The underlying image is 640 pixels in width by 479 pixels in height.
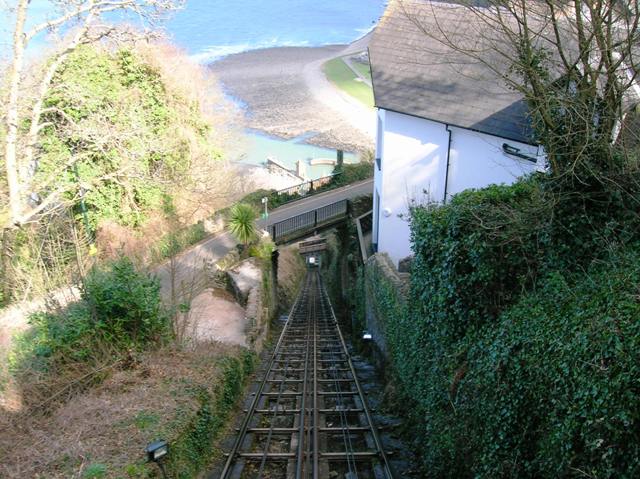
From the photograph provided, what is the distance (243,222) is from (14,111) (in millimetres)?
9464

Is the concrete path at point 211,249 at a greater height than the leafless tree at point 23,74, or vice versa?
the leafless tree at point 23,74

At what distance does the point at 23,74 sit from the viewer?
1791 cm

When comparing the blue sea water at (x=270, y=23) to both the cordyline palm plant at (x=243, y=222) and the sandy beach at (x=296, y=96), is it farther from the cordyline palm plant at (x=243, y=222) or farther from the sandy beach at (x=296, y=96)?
the cordyline palm plant at (x=243, y=222)

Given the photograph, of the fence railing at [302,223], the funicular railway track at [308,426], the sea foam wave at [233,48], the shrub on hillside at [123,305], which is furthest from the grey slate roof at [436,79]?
the sea foam wave at [233,48]

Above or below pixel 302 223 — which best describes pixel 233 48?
above

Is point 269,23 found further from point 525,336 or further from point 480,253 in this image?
point 525,336

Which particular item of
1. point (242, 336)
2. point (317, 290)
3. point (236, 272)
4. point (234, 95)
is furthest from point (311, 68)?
point (242, 336)

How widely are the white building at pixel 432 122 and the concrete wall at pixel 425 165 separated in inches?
1.2

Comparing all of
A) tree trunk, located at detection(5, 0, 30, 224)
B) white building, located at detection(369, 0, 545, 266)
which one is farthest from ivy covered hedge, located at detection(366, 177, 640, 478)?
tree trunk, located at detection(5, 0, 30, 224)

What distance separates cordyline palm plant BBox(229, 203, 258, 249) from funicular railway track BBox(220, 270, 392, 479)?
7.01 metres

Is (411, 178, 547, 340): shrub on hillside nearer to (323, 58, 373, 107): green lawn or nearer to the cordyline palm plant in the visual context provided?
the cordyline palm plant

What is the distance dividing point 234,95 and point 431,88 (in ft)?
192

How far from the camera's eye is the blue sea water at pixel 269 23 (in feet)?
265

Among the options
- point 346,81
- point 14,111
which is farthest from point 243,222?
point 346,81
